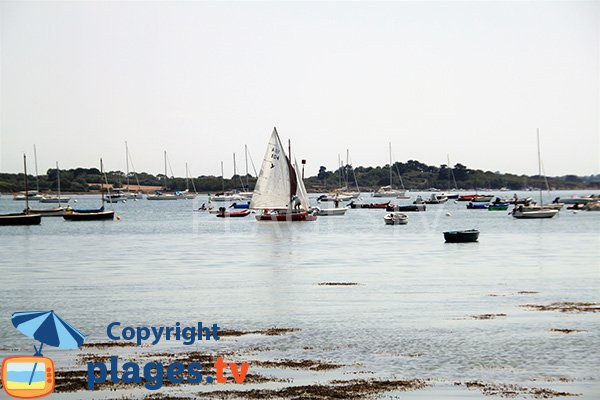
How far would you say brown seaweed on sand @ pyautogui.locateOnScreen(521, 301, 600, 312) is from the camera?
134 feet

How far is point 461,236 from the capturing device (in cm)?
9250

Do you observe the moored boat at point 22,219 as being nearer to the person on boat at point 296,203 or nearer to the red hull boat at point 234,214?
the person on boat at point 296,203

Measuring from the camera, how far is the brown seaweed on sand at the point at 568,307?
134ft

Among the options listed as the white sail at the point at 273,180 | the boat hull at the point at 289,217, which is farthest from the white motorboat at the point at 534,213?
the white sail at the point at 273,180

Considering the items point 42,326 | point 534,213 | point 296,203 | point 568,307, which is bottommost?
point 534,213

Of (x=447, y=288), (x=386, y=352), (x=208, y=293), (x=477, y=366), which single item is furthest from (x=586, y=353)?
(x=208, y=293)

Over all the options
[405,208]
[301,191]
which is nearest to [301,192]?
[301,191]

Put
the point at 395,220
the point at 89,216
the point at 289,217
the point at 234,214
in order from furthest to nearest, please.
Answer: the point at 234,214 → the point at 89,216 → the point at 395,220 → the point at 289,217

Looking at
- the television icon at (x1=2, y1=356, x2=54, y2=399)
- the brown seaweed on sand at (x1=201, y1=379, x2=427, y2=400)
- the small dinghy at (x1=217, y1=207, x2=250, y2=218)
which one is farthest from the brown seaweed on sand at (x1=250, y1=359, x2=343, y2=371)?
the small dinghy at (x1=217, y1=207, x2=250, y2=218)

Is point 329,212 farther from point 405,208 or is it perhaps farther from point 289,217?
point 289,217

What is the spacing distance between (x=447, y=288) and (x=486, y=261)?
20038 mm

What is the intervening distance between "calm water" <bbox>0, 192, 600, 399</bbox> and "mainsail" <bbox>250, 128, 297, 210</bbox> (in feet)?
70.6

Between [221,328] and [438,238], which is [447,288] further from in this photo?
[438,238]
